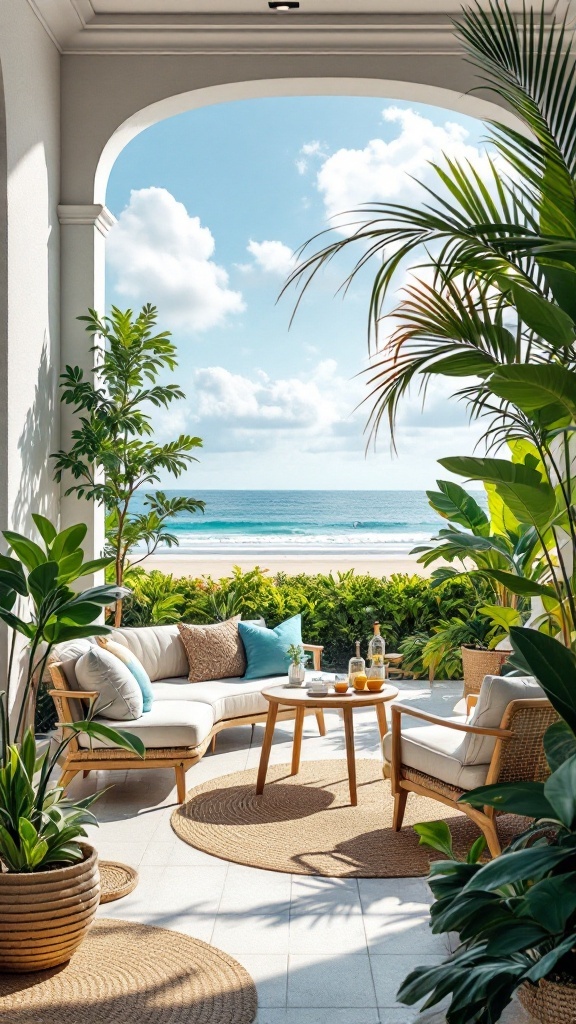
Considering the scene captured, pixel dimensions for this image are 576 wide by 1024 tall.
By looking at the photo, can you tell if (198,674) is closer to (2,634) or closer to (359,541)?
(2,634)

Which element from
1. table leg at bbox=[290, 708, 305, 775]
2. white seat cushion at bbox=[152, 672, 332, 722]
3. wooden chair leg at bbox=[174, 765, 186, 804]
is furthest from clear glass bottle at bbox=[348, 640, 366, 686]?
wooden chair leg at bbox=[174, 765, 186, 804]

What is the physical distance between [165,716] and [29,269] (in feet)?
8.51

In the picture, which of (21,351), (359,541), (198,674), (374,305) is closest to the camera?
(374,305)

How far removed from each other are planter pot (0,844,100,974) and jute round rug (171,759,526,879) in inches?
44.4

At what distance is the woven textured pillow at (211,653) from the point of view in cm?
594

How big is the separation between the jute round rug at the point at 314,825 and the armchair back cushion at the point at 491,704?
49 cm

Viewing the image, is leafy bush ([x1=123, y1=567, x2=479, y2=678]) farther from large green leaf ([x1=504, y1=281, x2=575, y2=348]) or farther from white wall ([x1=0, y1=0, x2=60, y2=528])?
large green leaf ([x1=504, y1=281, x2=575, y2=348])

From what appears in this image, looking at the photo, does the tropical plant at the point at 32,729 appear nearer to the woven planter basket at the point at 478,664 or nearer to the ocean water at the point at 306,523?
the woven planter basket at the point at 478,664

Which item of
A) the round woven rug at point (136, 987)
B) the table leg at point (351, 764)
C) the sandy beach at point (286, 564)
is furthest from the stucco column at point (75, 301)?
the sandy beach at point (286, 564)

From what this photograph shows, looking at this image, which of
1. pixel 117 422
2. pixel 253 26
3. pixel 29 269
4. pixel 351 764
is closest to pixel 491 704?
pixel 351 764

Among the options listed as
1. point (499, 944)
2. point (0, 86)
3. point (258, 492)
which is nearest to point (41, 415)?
point (0, 86)

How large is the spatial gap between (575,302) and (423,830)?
4.74 ft

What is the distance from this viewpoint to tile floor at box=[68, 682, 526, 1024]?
9.12 ft

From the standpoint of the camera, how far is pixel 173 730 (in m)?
4.69
